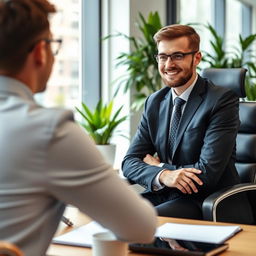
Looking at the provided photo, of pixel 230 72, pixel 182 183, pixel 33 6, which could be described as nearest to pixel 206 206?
pixel 182 183

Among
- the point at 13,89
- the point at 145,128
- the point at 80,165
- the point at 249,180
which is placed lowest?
the point at 249,180

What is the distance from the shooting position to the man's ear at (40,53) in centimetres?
118

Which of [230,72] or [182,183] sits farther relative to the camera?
[230,72]

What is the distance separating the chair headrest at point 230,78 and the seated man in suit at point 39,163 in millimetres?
2084

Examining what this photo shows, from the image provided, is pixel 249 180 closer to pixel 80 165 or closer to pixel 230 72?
pixel 230 72

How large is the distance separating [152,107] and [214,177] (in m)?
0.54

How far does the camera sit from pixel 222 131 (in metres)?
2.89

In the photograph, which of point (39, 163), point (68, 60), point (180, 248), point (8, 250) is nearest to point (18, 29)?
point (39, 163)

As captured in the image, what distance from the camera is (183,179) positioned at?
2.78 m

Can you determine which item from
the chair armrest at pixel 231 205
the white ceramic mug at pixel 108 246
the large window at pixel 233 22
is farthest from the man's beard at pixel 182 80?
the large window at pixel 233 22

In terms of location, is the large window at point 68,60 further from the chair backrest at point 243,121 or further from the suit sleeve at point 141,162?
the chair backrest at point 243,121

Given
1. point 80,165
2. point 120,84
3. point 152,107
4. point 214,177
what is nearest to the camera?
point 80,165

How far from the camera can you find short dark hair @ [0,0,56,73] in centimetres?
114

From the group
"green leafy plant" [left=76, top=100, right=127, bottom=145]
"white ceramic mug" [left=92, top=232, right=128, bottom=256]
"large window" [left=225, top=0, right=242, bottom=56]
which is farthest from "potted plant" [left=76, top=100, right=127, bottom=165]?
"large window" [left=225, top=0, right=242, bottom=56]
